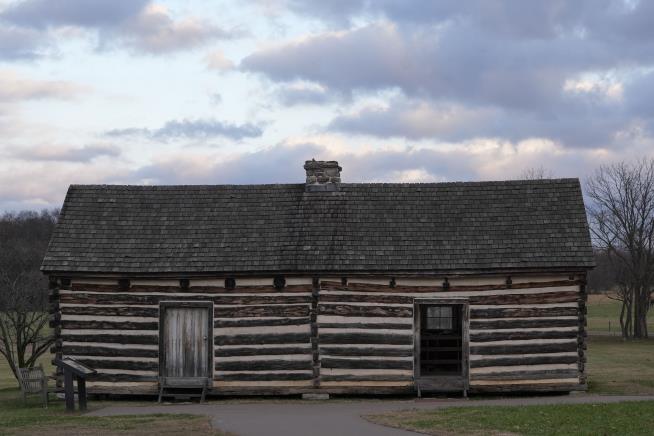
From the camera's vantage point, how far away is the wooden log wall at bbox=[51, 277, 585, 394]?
19.8 metres

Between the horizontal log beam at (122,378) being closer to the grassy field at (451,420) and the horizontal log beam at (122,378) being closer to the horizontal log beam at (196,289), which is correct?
the grassy field at (451,420)

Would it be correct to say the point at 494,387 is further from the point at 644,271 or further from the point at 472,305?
the point at 644,271

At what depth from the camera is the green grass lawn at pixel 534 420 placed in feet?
43.8

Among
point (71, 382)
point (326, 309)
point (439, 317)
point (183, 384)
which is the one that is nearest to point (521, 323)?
point (439, 317)

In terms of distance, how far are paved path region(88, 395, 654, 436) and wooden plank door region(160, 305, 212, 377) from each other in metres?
→ 1.10

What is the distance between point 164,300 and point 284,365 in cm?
310

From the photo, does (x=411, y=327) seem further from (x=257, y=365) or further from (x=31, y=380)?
(x=31, y=380)

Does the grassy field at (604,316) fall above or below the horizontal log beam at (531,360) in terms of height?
below

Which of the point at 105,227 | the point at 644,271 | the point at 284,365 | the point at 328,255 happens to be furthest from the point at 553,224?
the point at 644,271

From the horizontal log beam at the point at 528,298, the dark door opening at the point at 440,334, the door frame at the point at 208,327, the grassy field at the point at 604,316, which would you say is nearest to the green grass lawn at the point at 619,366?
the horizontal log beam at the point at 528,298

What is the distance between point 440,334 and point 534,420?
647cm

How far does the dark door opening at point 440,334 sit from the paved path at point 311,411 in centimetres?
161

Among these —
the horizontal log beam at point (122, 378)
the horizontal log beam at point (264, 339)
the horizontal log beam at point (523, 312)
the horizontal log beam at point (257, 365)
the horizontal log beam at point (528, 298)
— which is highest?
the horizontal log beam at point (528, 298)

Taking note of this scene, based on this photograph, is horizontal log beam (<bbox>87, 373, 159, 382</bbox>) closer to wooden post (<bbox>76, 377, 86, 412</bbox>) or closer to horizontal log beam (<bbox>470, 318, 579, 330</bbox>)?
wooden post (<bbox>76, 377, 86, 412</bbox>)
